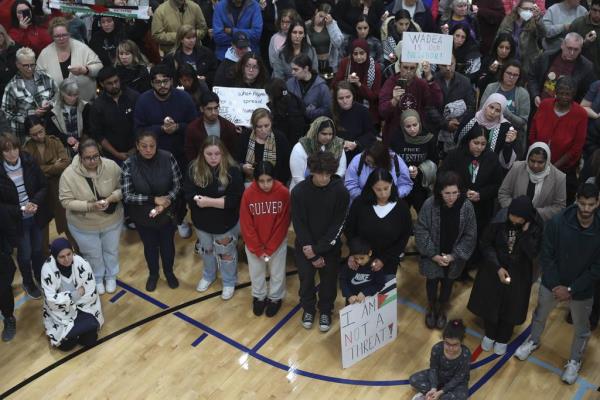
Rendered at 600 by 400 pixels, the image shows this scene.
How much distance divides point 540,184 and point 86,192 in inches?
156

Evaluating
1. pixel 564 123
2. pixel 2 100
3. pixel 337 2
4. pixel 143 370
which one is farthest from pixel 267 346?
pixel 337 2

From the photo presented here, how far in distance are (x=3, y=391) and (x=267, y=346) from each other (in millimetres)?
2184

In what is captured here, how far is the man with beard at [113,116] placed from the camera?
Answer: 6.55 meters

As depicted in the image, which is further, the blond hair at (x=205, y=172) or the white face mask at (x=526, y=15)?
the white face mask at (x=526, y=15)

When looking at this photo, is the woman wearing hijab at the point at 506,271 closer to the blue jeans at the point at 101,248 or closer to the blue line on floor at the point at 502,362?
the blue line on floor at the point at 502,362

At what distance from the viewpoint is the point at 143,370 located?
5.59 meters

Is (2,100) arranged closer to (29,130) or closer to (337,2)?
(29,130)

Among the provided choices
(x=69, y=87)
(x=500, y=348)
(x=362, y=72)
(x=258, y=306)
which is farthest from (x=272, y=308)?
(x=69, y=87)

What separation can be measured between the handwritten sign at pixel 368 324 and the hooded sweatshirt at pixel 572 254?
126cm

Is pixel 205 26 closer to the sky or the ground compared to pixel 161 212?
closer to the sky

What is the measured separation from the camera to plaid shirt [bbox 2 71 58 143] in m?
6.75

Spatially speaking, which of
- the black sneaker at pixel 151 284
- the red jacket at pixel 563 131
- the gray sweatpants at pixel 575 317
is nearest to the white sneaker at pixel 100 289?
the black sneaker at pixel 151 284

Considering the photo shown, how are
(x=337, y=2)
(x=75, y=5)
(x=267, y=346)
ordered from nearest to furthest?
(x=267, y=346), (x=75, y=5), (x=337, y=2)

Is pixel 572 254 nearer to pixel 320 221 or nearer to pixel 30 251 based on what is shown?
pixel 320 221
